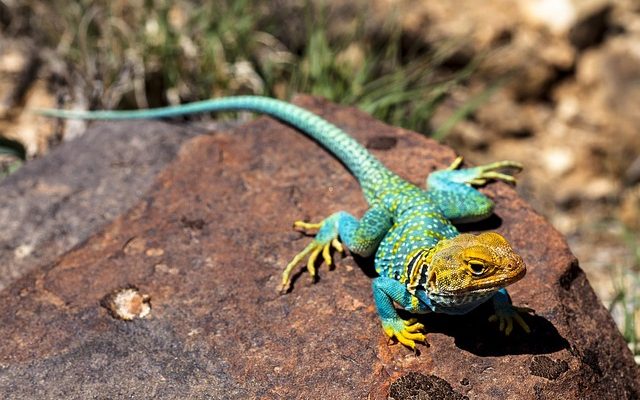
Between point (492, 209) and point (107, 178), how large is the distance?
5.99 feet

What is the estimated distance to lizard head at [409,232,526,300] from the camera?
2.30 m

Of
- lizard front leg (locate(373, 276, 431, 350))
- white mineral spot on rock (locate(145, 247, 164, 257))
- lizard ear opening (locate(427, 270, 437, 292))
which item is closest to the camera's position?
lizard ear opening (locate(427, 270, 437, 292))

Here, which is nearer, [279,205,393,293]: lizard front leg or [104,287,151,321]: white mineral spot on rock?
[104,287,151,321]: white mineral spot on rock

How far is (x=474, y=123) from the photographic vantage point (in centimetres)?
647

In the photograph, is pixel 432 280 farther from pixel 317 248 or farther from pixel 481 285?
pixel 317 248

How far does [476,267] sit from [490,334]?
0.42 metres

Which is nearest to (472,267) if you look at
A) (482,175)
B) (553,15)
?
(482,175)

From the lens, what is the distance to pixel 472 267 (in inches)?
92.1

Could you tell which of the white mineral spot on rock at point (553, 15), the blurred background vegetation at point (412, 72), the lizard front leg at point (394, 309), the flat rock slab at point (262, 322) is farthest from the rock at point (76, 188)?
the white mineral spot on rock at point (553, 15)

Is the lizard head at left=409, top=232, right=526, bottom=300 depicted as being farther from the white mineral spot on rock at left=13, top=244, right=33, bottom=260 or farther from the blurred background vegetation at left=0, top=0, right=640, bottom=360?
the blurred background vegetation at left=0, top=0, right=640, bottom=360

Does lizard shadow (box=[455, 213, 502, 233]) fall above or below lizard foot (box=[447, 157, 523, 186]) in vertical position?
below

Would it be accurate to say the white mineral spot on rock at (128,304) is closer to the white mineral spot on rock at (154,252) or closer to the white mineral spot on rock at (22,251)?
the white mineral spot on rock at (154,252)

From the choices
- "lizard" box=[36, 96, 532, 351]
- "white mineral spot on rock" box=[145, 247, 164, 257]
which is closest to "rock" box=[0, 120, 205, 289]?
"white mineral spot on rock" box=[145, 247, 164, 257]

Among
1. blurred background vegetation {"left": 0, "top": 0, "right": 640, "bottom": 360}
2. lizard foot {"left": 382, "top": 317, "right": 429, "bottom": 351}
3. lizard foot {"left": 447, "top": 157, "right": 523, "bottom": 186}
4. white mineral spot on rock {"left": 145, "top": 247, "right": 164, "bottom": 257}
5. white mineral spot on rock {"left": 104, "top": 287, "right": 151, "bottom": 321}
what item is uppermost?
lizard foot {"left": 447, "top": 157, "right": 523, "bottom": 186}
